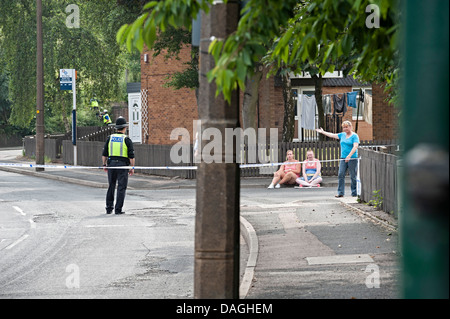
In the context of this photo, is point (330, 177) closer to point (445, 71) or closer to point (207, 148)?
point (207, 148)

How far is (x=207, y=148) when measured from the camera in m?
6.12

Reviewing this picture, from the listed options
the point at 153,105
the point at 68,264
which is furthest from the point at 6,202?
the point at 153,105

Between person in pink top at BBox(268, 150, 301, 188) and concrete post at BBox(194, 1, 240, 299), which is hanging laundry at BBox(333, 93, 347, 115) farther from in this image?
concrete post at BBox(194, 1, 240, 299)

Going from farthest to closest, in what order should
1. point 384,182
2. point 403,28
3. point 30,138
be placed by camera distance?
point 30,138, point 384,182, point 403,28

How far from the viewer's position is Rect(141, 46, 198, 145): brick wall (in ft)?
114

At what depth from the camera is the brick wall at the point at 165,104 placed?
34844 millimetres

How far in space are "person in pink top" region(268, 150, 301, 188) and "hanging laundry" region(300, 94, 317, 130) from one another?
429 inches

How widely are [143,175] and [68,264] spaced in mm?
17646

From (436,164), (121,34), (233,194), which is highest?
(121,34)

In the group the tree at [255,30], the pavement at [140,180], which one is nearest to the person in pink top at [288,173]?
the pavement at [140,180]

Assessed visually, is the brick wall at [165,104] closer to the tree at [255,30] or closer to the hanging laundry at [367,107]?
the hanging laundry at [367,107]

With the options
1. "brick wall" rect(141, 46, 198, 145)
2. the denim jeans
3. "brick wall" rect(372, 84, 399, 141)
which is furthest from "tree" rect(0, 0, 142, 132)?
the denim jeans

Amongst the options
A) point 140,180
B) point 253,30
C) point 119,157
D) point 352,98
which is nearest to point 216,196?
point 253,30

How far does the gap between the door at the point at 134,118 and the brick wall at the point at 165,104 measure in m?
6.15
